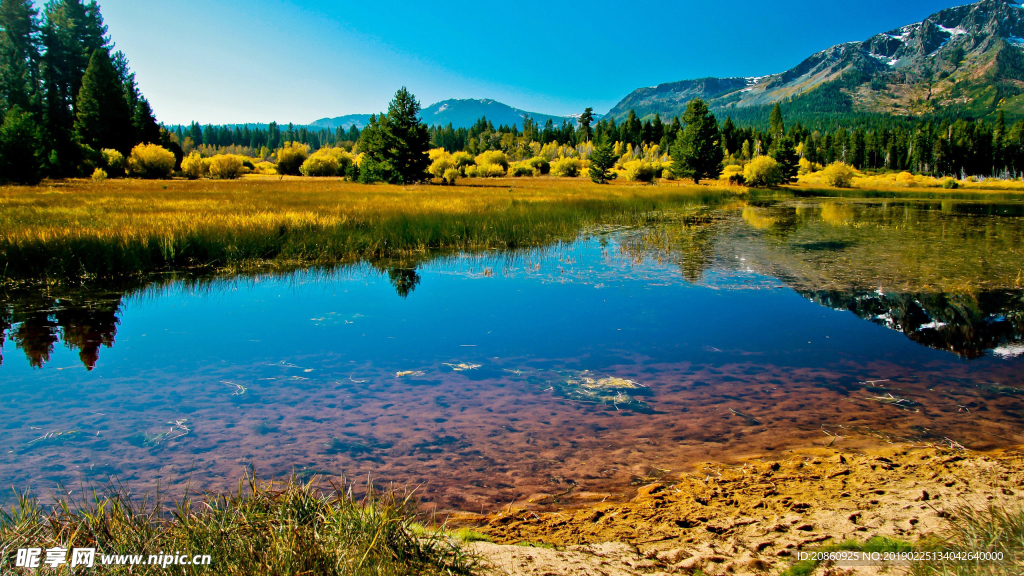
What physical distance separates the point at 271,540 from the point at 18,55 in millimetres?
61003

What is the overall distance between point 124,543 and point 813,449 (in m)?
3.90

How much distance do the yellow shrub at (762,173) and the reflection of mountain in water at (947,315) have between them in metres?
42.4

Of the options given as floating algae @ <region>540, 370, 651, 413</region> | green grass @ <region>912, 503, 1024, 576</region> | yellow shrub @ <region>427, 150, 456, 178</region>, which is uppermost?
yellow shrub @ <region>427, 150, 456, 178</region>

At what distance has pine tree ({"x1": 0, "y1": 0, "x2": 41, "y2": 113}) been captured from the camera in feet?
129

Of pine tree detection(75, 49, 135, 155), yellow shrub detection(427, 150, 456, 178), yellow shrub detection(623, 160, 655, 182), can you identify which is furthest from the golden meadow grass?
pine tree detection(75, 49, 135, 155)

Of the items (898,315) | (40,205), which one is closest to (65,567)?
(898,315)

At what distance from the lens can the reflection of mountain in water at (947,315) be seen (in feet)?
19.4

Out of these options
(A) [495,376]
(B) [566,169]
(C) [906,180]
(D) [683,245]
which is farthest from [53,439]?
(C) [906,180]

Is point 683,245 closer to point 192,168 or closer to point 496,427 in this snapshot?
point 496,427

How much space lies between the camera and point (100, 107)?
4228 cm

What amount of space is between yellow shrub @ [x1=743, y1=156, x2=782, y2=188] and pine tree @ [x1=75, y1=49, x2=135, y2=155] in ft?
188

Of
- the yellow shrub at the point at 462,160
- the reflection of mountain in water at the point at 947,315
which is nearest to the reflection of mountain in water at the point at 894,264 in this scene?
the reflection of mountain in water at the point at 947,315

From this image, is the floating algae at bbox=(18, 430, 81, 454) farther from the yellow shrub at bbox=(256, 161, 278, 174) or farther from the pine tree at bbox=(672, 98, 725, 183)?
the yellow shrub at bbox=(256, 161, 278, 174)

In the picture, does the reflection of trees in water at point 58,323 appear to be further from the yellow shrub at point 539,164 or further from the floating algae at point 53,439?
the yellow shrub at point 539,164
